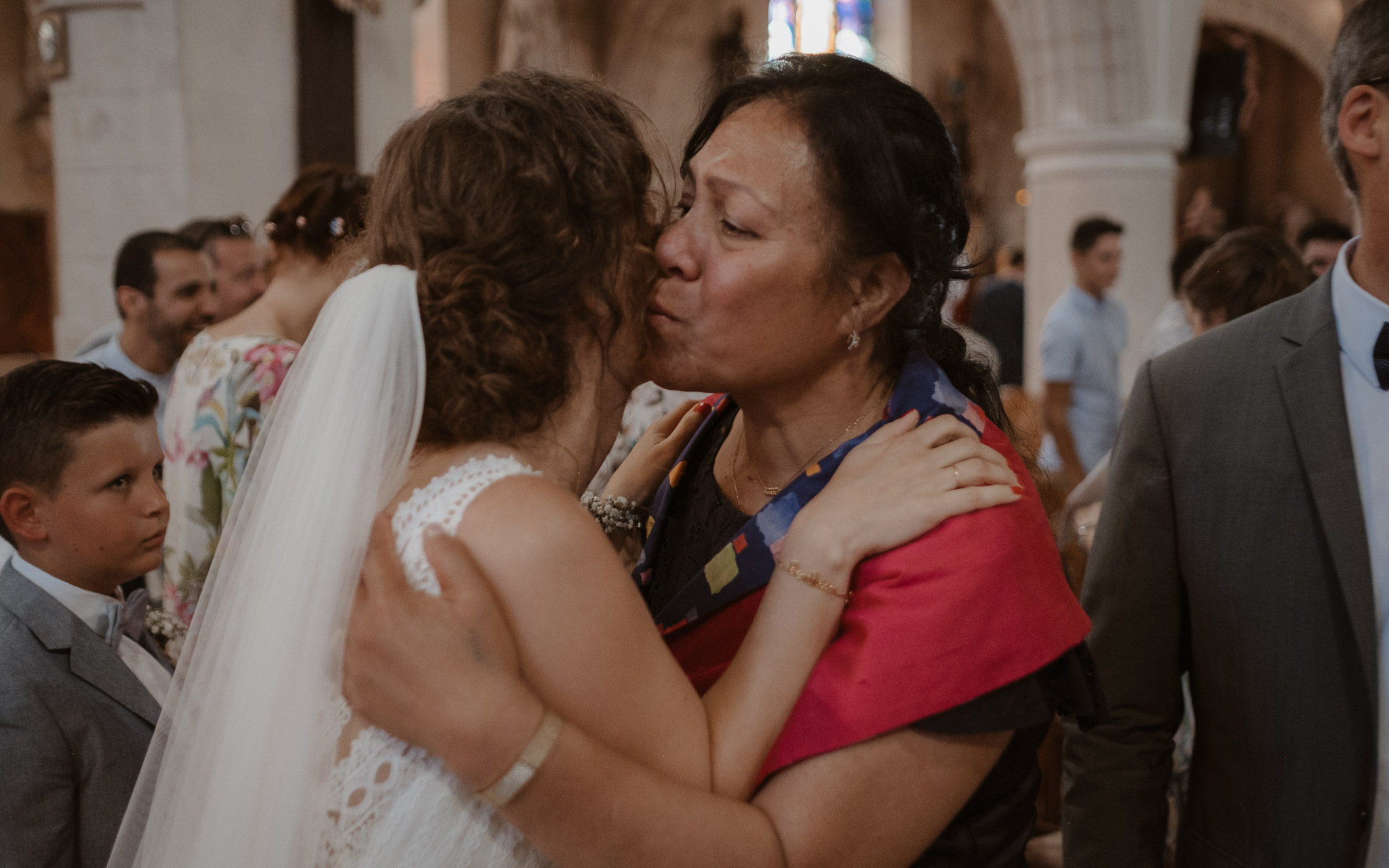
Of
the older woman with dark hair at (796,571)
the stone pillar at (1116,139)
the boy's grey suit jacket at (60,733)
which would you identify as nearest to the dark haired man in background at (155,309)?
the boy's grey suit jacket at (60,733)

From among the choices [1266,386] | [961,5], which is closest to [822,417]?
[1266,386]

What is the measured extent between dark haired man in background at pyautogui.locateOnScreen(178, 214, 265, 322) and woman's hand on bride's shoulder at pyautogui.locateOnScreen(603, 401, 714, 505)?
111 inches

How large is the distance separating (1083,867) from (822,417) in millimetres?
769

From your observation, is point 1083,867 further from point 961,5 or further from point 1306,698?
point 961,5

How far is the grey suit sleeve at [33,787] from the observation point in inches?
63.6

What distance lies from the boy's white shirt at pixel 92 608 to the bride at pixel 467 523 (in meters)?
0.66

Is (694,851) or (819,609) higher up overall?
(819,609)

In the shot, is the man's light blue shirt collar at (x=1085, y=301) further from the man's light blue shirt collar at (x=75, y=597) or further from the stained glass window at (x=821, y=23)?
the stained glass window at (x=821, y=23)

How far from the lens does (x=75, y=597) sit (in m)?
1.89

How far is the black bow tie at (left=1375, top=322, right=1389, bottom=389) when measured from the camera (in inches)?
59.1

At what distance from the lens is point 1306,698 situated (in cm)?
153

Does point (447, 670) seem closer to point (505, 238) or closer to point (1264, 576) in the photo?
point (505, 238)

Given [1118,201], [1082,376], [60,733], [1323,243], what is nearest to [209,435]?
[60,733]

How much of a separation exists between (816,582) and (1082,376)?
14.1 feet
